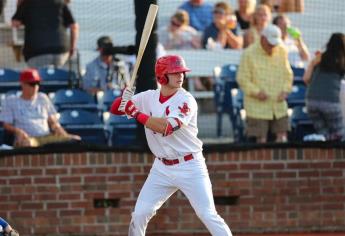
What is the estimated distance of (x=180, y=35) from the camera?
439 inches

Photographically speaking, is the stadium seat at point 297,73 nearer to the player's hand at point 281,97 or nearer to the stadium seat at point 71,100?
the player's hand at point 281,97

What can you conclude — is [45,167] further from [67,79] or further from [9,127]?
[67,79]

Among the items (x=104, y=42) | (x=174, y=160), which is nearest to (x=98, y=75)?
(x=104, y=42)

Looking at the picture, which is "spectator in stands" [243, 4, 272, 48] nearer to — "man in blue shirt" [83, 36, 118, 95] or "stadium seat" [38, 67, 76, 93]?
"man in blue shirt" [83, 36, 118, 95]

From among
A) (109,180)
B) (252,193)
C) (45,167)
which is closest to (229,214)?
(252,193)

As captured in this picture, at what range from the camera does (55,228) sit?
973cm

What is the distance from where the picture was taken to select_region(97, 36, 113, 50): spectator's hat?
1005 cm

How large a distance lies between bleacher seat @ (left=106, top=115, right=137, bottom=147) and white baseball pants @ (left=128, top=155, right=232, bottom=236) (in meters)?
2.07

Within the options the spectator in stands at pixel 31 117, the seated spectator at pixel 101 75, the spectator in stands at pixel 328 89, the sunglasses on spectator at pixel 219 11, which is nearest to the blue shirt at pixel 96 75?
the seated spectator at pixel 101 75

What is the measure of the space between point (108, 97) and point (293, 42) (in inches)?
82.1

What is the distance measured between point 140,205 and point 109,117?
2471 mm

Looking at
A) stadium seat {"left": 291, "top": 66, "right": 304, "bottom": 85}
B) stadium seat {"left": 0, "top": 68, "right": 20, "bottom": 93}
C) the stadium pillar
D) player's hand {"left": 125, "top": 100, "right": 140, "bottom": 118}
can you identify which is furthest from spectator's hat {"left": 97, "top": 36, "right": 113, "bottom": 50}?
player's hand {"left": 125, "top": 100, "right": 140, "bottom": 118}

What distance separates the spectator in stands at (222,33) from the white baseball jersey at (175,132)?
3146 mm

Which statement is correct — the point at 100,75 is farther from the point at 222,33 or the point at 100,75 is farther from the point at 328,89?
the point at 328,89
